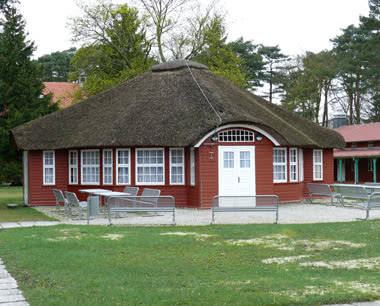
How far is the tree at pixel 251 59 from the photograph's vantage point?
60219 millimetres

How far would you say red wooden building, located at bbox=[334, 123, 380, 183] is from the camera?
4391 cm

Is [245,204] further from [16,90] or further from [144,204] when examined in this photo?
[16,90]

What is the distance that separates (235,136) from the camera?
69.9 feet

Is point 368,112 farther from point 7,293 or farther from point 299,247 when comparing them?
point 7,293

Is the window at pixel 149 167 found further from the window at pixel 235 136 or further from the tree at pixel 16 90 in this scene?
the tree at pixel 16 90

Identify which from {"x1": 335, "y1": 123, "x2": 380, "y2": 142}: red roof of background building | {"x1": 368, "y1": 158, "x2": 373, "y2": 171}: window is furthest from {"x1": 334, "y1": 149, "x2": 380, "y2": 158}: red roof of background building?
{"x1": 368, "y1": 158, "x2": 373, "y2": 171}: window

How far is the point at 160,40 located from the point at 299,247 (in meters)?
34.7

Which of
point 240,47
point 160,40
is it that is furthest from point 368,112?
point 160,40

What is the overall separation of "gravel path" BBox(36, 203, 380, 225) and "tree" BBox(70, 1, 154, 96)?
23.5 m

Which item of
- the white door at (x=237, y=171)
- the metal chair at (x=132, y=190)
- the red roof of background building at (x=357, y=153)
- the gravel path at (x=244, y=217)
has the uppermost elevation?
the red roof of background building at (x=357, y=153)

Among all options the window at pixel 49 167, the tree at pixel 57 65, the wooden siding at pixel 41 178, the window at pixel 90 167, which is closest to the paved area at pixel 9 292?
the window at pixel 90 167

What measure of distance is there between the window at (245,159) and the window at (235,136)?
1.69 feet

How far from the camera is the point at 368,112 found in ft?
192

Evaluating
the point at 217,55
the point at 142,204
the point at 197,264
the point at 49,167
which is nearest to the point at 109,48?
the point at 217,55
